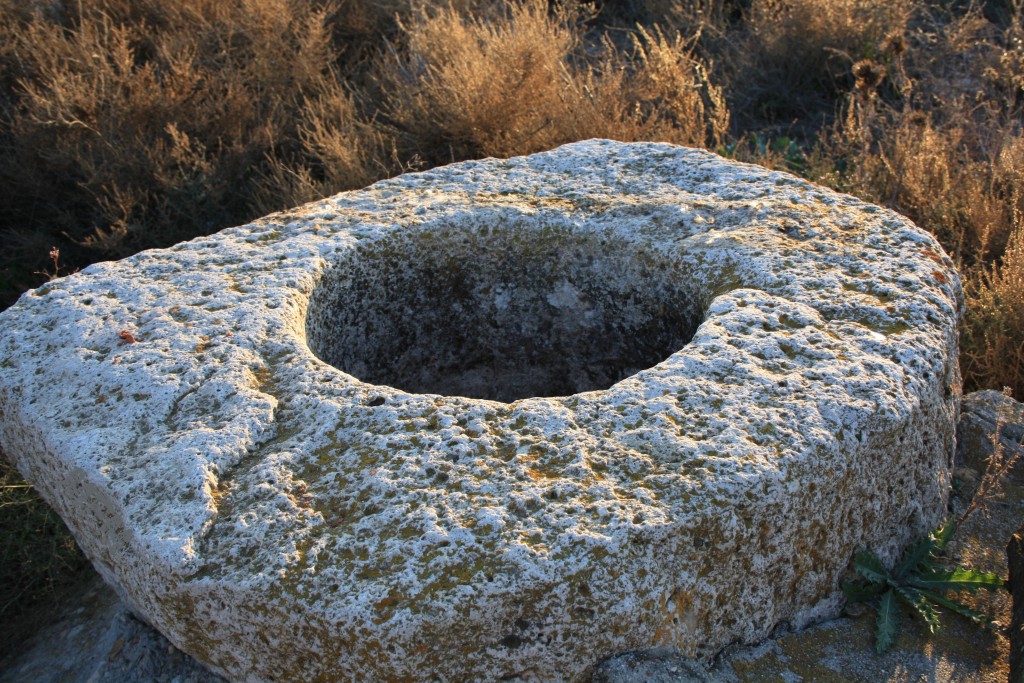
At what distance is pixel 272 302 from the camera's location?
237cm

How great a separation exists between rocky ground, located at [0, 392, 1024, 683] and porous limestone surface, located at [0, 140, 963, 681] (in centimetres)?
5

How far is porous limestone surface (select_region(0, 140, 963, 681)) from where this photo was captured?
164cm

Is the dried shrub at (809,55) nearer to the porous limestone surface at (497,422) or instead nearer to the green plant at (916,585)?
the porous limestone surface at (497,422)

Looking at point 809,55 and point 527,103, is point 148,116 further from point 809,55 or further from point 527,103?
point 809,55

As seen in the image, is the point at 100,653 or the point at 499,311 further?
the point at 499,311

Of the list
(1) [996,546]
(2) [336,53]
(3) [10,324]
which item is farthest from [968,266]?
(2) [336,53]

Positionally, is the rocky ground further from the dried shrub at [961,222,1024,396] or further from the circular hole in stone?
the circular hole in stone

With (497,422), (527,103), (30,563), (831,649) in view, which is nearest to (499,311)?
(497,422)

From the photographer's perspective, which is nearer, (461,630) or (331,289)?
(461,630)

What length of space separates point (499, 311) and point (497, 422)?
3.09 ft

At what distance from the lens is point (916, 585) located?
2.09m

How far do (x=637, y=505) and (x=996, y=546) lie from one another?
1.17 m

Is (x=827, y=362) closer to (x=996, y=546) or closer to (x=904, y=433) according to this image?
(x=904, y=433)

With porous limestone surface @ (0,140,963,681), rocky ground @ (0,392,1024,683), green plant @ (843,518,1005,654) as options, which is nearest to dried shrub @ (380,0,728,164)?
porous limestone surface @ (0,140,963,681)
